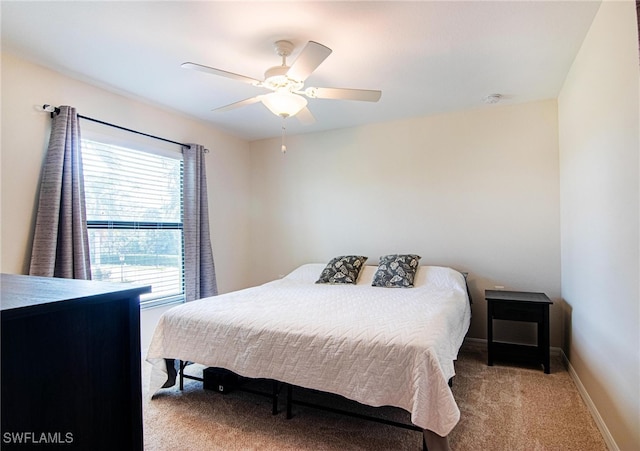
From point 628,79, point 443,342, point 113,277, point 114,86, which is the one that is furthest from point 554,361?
point 114,86

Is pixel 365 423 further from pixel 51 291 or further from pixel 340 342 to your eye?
pixel 51 291

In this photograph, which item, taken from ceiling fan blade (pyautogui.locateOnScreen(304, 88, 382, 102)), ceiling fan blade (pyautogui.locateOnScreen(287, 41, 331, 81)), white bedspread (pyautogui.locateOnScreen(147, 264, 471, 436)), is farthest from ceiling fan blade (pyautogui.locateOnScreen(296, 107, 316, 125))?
white bedspread (pyautogui.locateOnScreen(147, 264, 471, 436))

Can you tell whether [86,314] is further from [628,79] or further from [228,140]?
[228,140]

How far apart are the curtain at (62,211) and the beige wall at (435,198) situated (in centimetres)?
236

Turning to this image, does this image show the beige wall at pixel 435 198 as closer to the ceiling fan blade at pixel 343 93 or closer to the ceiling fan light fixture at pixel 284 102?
the ceiling fan blade at pixel 343 93

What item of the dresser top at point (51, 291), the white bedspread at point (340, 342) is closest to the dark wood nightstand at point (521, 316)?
the white bedspread at point (340, 342)

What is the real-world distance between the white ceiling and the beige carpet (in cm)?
242

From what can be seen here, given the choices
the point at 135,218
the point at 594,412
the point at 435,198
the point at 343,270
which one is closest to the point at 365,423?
the point at 594,412

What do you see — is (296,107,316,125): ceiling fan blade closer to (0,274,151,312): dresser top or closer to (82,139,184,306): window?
(82,139,184,306): window

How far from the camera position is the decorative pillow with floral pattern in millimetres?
3602

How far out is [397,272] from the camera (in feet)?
11.2

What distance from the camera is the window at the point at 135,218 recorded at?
117 inches

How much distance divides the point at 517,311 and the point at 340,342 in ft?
6.41

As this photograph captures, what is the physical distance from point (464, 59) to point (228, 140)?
9.82 ft
